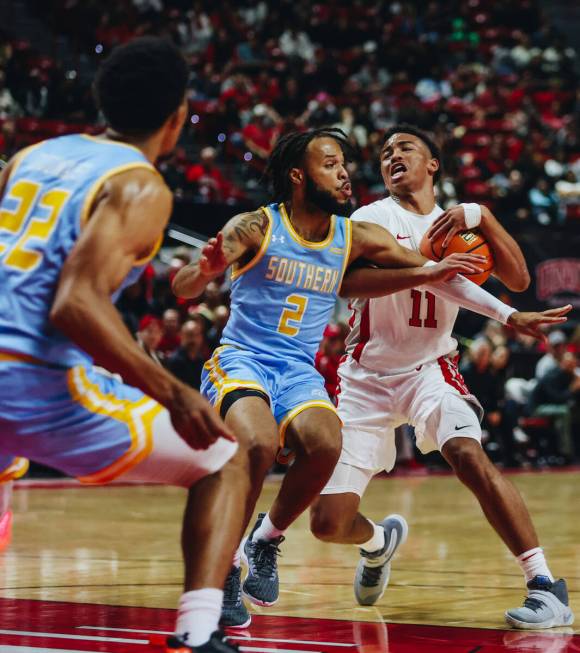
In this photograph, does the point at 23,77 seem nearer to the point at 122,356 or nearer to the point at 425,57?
the point at 425,57

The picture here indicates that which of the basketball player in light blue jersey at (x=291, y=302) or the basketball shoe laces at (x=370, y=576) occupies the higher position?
the basketball player in light blue jersey at (x=291, y=302)

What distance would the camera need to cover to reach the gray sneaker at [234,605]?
13.5ft

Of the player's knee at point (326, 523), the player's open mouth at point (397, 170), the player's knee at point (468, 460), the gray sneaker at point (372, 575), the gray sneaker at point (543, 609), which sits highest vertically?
the player's open mouth at point (397, 170)

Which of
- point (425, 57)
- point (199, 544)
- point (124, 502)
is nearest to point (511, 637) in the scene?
point (199, 544)

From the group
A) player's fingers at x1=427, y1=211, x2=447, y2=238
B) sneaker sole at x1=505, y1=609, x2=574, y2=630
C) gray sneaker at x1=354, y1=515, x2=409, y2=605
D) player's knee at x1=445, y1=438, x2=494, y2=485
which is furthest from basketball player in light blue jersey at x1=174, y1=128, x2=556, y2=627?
sneaker sole at x1=505, y1=609, x2=574, y2=630

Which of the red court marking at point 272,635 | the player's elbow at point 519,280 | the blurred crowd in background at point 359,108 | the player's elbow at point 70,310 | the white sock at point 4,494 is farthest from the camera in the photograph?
the blurred crowd in background at point 359,108

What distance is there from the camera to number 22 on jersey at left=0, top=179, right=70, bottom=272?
9.21 feet

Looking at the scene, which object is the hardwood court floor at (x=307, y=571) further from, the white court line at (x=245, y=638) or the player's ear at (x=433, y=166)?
the player's ear at (x=433, y=166)

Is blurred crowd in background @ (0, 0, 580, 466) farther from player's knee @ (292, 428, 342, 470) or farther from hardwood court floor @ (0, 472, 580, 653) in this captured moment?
player's knee @ (292, 428, 342, 470)

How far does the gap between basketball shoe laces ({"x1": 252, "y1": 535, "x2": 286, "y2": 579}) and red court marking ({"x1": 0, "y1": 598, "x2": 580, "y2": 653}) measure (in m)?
0.19

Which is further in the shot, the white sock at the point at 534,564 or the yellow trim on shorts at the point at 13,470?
the white sock at the point at 534,564

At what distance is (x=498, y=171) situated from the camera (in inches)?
715

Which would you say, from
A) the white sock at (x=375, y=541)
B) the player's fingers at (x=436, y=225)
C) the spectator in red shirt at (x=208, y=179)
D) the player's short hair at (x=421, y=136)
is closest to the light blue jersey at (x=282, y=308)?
the player's fingers at (x=436, y=225)

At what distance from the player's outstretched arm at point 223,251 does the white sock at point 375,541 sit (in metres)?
1.39
